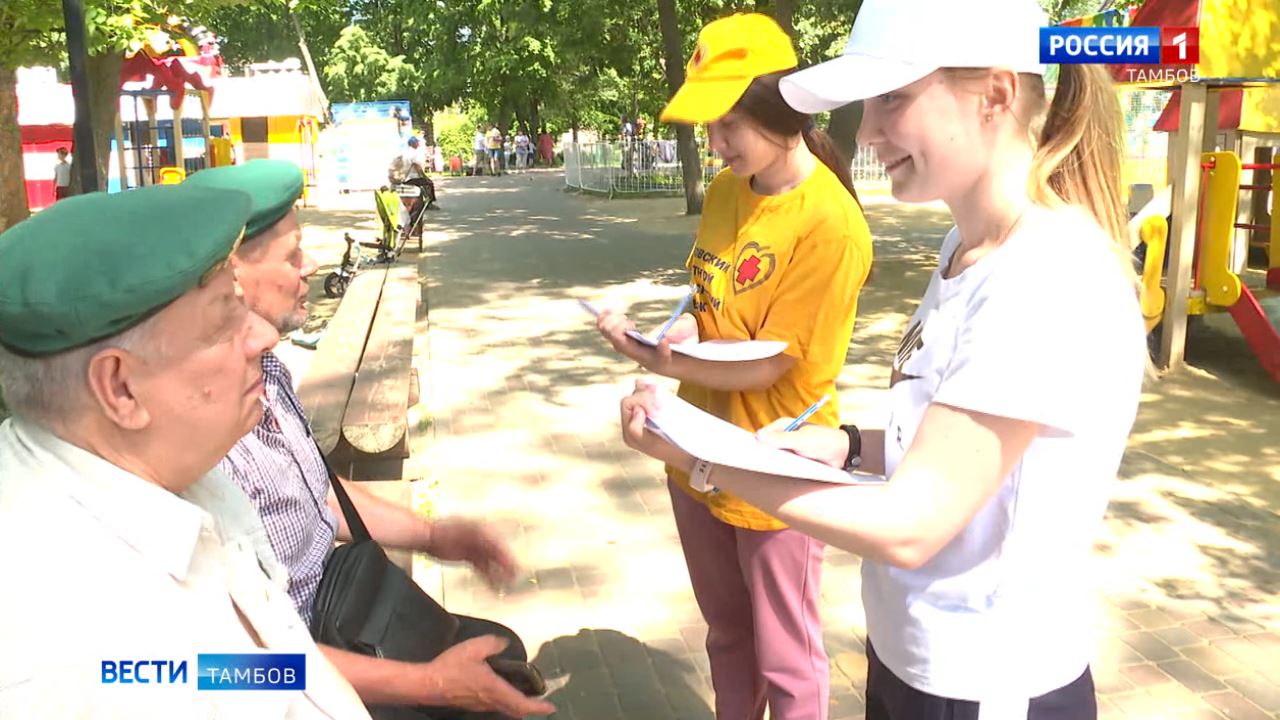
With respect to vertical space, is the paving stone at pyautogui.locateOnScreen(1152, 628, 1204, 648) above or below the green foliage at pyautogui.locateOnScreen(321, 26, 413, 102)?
below

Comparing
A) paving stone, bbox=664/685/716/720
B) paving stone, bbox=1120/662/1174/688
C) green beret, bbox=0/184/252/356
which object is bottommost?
paving stone, bbox=664/685/716/720

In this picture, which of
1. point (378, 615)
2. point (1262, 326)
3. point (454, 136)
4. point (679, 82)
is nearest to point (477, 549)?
point (378, 615)

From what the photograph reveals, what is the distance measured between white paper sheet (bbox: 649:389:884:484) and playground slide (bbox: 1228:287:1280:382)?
7101 mm

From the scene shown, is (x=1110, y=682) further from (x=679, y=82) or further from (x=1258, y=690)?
(x=679, y=82)

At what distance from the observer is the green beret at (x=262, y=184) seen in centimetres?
232

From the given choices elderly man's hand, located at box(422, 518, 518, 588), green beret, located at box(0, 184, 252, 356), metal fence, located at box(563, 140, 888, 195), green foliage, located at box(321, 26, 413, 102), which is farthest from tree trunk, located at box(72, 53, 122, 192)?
Result: green foliage, located at box(321, 26, 413, 102)

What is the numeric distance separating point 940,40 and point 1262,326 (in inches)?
294

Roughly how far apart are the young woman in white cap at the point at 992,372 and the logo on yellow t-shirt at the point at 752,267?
2.98 feet

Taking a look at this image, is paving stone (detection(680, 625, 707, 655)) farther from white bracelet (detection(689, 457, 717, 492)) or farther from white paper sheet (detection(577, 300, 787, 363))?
white bracelet (detection(689, 457, 717, 492))

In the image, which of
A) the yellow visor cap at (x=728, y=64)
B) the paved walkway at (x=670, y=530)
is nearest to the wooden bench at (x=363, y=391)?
the paved walkway at (x=670, y=530)

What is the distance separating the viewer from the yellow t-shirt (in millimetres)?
2596

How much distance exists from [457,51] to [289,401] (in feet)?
133

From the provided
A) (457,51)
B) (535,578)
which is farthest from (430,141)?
(535,578)

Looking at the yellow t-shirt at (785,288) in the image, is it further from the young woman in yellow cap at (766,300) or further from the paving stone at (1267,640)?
the paving stone at (1267,640)
